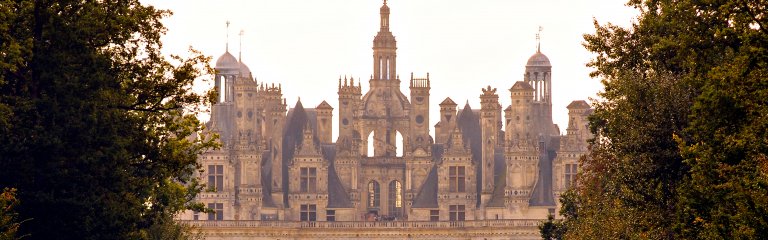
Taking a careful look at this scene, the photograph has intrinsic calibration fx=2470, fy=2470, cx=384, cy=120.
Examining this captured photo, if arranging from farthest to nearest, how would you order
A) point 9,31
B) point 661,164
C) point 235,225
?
point 235,225 < point 661,164 < point 9,31

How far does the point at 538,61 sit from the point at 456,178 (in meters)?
8.47

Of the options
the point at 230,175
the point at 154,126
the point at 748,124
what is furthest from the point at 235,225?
the point at 748,124

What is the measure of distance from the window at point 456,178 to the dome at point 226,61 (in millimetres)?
14804

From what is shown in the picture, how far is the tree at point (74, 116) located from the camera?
2012 inches

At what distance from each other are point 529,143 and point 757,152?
90.9 meters

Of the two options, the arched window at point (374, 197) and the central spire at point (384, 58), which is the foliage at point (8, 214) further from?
the arched window at point (374, 197)

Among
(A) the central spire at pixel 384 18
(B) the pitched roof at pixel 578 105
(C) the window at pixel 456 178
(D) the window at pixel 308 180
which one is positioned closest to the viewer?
(B) the pitched roof at pixel 578 105

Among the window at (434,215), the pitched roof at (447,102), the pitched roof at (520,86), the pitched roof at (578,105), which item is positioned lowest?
the window at (434,215)

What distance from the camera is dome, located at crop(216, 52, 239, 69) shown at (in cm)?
14238

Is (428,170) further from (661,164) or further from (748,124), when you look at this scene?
(748,124)

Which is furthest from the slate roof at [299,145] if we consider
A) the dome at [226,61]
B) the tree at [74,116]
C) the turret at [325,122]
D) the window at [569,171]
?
the tree at [74,116]

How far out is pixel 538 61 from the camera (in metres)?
139

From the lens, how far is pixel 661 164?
55781 mm

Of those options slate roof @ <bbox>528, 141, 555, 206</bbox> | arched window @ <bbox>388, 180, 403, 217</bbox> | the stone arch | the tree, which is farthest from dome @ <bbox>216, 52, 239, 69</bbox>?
the tree
